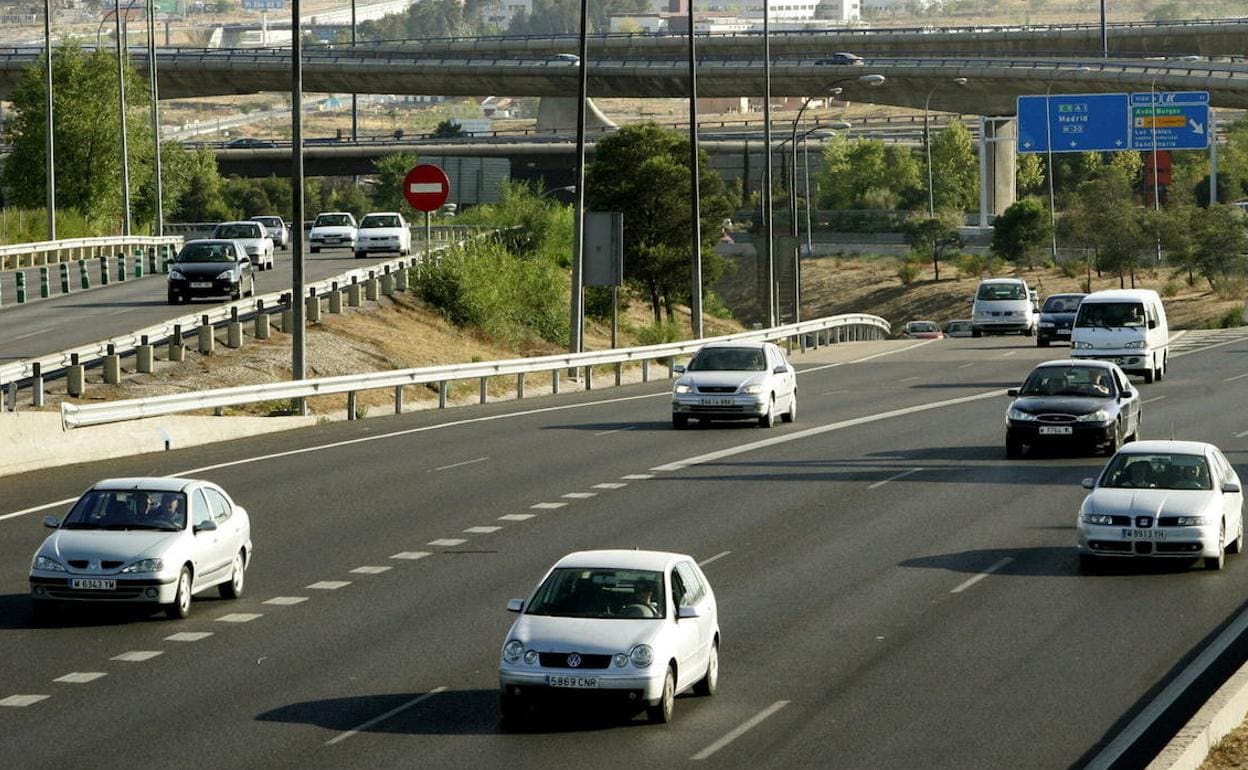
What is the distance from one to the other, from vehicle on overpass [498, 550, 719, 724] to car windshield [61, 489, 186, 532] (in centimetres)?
550

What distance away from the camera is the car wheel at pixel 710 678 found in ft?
57.3

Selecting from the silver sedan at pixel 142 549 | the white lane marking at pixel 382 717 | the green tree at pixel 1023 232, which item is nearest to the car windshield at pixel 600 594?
the white lane marking at pixel 382 717

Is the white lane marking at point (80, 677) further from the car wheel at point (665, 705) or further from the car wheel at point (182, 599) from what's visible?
the car wheel at point (665, 705)

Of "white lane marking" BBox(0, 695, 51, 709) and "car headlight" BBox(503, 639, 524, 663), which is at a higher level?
"car headlight" BBox(503, 639, 524, 663)

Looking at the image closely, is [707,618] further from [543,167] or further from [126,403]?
[543,167]

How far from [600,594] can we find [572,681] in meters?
1.10

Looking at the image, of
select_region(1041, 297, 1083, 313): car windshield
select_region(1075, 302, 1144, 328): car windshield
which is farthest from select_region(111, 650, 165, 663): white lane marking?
select_region(1041, 297, 1083, 313): car windshield

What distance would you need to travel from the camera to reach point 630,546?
25.2 metres

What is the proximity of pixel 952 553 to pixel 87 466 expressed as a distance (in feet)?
47.2

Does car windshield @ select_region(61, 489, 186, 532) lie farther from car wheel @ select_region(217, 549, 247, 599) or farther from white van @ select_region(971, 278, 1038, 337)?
white van @ select_region(971, 278, 1038, 337)

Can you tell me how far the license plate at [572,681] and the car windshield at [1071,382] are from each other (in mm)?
20169

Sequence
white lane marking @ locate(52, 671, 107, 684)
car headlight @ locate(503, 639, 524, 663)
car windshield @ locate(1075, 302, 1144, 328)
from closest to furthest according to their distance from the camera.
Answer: car headlight @ locate(503, 639, 524, 663)
white lane marking @ locate(52, 671, 107, 684)
car windshield @ locate(1075, 302, 1144, 328)

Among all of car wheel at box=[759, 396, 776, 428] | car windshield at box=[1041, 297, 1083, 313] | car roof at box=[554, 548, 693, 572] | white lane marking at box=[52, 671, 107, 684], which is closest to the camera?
car roof at box=[554, 548, 693, 572]

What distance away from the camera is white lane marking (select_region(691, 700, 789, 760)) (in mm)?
15406
